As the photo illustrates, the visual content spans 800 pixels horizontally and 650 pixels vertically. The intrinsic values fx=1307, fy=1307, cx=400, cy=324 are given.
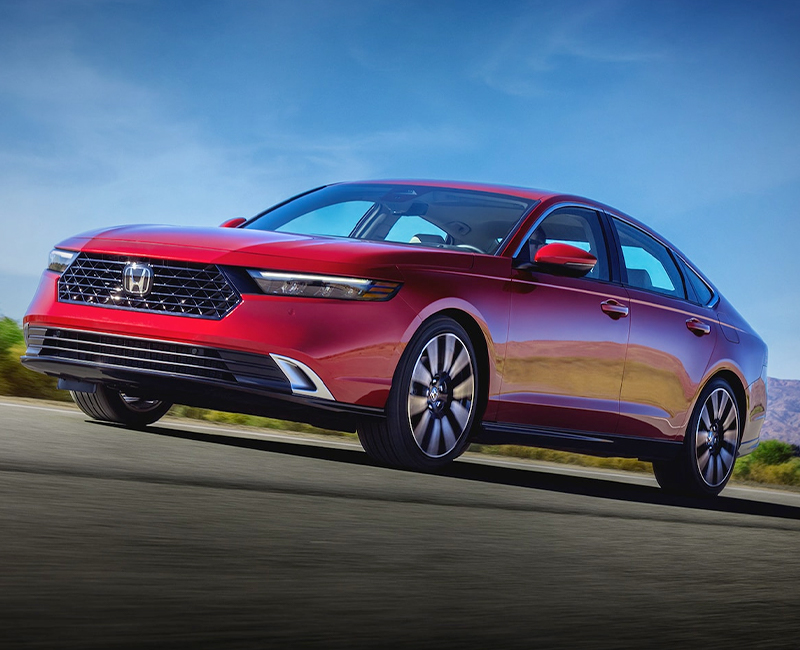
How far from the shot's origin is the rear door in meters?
8.27

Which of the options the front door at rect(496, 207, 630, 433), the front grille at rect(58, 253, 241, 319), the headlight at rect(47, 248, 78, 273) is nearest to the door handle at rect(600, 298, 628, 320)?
the front door at rect(496, 207, 630, 433)

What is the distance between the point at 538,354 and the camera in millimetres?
7523

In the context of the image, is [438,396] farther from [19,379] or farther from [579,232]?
[19,379]

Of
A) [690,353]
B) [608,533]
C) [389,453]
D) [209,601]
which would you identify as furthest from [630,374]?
[209,601]

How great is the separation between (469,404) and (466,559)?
9.50 ft

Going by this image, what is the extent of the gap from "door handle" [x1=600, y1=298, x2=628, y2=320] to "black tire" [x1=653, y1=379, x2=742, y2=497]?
1.18 metres

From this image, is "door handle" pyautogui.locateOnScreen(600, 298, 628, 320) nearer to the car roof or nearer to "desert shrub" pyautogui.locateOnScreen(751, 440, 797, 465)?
the car roof

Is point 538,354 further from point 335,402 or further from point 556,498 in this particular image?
point 335,402

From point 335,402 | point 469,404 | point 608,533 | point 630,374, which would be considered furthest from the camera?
point 630,374

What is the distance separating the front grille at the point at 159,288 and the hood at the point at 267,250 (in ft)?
0.17

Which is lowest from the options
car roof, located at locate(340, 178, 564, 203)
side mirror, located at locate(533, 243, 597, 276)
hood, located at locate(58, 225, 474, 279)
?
hood, located at locate(58, 225, 474, 279)

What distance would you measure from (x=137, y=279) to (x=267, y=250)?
0.72 meters

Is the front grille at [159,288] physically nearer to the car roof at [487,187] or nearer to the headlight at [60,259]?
the headlight at [60,259]

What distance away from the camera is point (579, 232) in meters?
8.45
